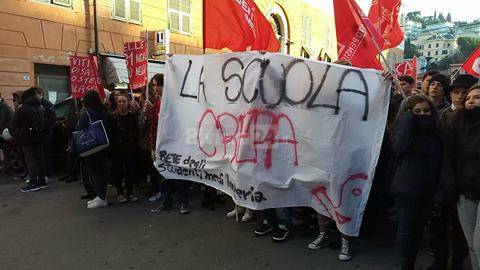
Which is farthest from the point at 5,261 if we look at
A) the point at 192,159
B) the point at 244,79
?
the point at 244,79

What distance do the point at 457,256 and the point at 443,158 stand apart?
979 millimetres

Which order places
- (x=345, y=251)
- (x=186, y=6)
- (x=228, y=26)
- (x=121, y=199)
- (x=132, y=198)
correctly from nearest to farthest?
(x=345, y=251)
(x=228, y=26)
(x=121, y=199)
(x=132, y=198)
(x=186, y=6)

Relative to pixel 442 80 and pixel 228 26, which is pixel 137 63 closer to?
pixel 228 26

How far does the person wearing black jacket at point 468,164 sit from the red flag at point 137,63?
19.3ft

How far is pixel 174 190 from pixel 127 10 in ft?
33.6

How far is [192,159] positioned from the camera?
529 centimetres

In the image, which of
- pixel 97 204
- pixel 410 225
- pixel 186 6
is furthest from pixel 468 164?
pixel 186 6

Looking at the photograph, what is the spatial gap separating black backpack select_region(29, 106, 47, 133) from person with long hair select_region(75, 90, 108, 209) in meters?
1.52

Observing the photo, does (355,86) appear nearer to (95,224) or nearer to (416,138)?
(416,138)

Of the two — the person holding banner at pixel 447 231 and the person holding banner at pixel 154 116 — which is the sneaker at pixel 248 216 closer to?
the person holding banner at pixel 154 116

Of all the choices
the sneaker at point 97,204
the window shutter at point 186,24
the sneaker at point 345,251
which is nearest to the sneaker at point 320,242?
the sneaker at point 345,251

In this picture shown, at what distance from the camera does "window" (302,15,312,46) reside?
86.4ft

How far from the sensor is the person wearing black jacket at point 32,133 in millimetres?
7215

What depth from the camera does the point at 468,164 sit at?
3.33 m
